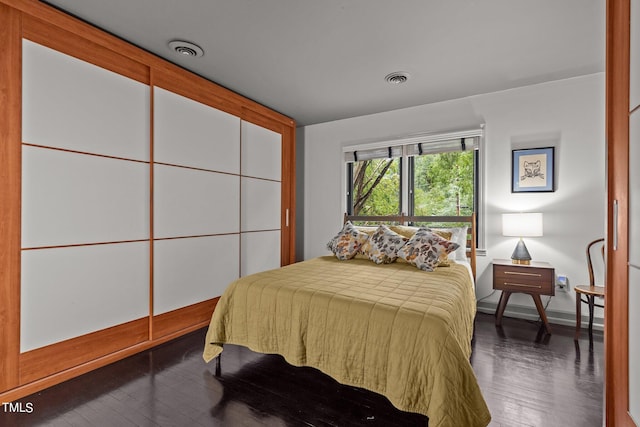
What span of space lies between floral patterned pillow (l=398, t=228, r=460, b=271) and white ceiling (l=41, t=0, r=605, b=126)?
1587 millimetres

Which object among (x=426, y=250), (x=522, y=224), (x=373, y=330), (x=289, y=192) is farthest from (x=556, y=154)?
(x=289, y=192)

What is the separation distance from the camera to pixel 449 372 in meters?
1.38

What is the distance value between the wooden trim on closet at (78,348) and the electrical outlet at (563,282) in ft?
13.0

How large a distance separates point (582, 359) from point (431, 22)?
9.07 ft

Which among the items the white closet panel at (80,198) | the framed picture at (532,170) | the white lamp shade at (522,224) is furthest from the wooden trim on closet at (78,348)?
the framed picture at (532,170)

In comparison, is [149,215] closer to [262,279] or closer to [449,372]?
[262,279]

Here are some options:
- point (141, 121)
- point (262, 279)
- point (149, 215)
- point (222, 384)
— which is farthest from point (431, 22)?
point (222, 384)

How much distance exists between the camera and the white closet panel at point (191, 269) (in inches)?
107

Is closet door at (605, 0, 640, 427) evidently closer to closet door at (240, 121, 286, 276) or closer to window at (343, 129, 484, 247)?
window at (343, 129, 484, 247)

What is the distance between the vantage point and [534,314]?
3.19m

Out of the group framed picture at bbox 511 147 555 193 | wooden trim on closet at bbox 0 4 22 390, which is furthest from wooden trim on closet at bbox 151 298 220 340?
framed picture at bbox 511 147 555 193

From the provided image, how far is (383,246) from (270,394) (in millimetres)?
1653

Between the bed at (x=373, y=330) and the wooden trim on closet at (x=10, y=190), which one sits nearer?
the bed at (x=373, y=330)

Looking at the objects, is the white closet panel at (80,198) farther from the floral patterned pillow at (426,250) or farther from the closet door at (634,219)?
the closet door at (634,219)
